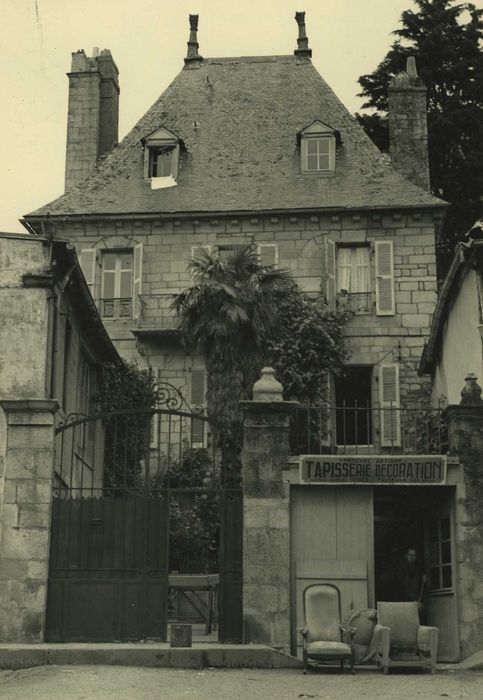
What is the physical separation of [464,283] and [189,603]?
21.2 ft

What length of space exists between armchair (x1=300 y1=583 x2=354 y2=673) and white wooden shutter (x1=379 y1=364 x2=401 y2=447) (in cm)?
1340

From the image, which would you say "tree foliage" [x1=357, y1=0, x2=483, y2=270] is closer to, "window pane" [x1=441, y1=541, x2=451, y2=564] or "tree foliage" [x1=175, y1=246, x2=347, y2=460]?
"tree foliage" [x1=175, y1=246, x2=347, y2=460]

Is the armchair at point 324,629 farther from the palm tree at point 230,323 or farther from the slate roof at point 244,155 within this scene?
the slate roof at point 244,155

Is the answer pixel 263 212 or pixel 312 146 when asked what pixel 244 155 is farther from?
pixel 263 212

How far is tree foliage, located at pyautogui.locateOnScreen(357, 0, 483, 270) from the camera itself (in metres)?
33.9

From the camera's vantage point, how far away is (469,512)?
14.0 m

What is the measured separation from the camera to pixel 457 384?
20.1 meters

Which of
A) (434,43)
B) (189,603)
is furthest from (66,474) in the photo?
(434,43)

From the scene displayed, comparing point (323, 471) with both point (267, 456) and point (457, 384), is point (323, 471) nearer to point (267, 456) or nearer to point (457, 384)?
point (267, 456)

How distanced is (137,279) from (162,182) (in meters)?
2.90

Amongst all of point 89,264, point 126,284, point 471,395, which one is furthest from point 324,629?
point 89,264

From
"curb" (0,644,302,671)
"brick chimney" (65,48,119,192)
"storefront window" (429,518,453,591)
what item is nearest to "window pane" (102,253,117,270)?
"brick chimney" (65,48,119,192)

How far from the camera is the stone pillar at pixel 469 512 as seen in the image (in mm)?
13742

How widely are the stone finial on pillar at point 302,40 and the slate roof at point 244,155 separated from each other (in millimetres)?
268
